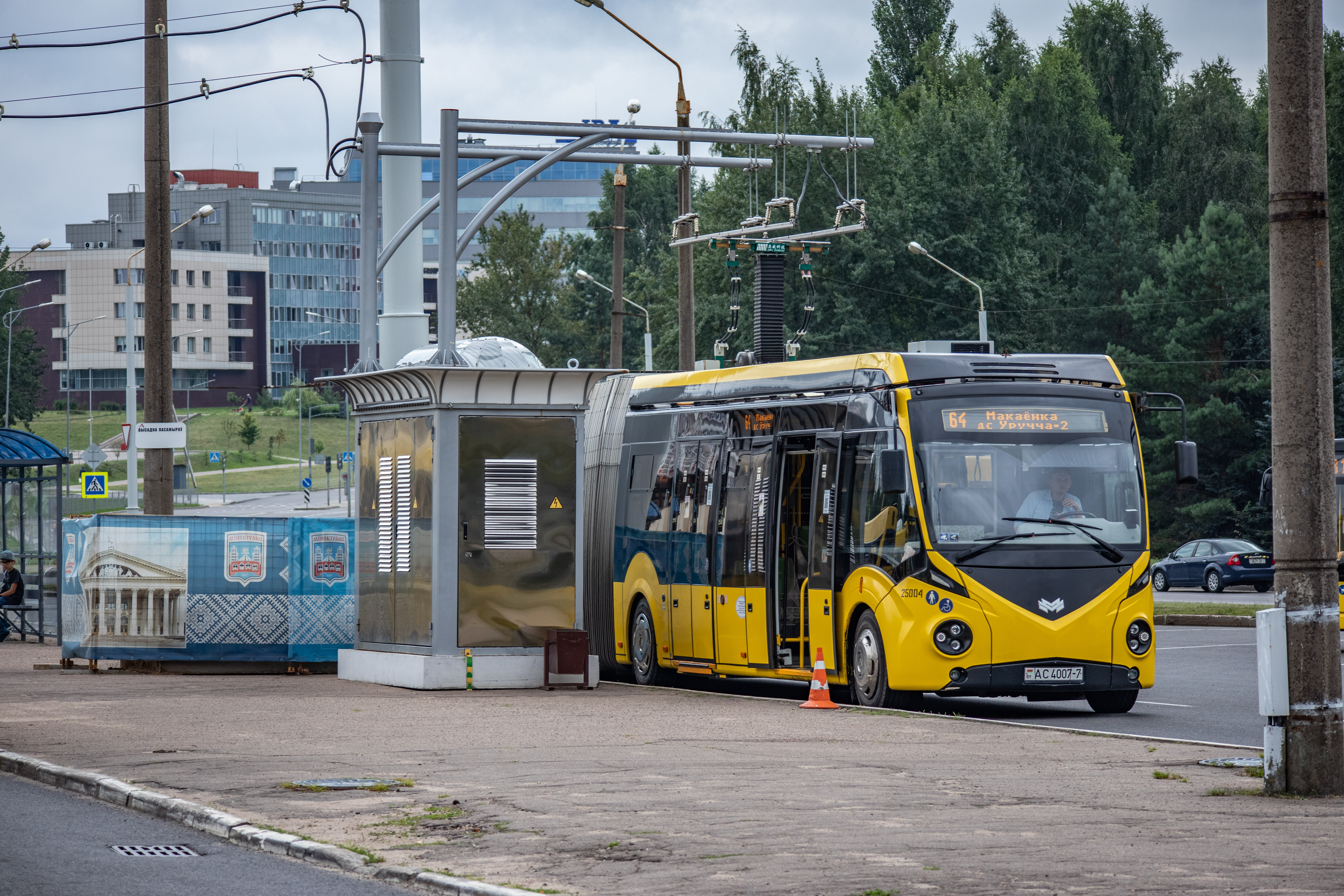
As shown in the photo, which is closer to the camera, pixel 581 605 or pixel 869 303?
pixel 581 605

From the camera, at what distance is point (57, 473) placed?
2738 centimetres

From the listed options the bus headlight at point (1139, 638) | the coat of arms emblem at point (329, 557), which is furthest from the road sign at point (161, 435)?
the bus headlight at point (1139, 638)

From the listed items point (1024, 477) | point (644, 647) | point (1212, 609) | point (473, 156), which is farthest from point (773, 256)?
point (1212, 609)

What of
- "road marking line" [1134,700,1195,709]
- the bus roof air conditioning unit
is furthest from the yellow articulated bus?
"road marking line" [1134,700,1195,709]

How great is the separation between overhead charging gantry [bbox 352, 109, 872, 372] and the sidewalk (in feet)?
18.6

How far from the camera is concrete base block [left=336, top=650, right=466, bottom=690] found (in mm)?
18859

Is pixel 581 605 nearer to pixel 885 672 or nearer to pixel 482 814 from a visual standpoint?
pixel 885 672

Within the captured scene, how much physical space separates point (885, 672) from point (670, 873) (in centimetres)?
885

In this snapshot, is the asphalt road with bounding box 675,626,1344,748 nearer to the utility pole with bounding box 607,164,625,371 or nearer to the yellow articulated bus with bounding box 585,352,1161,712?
the yellow articulated bus with bounding box 585,352,1161,712

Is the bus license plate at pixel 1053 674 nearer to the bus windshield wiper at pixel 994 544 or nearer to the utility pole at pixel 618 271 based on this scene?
the bus windshield wiper at pixel 994 544

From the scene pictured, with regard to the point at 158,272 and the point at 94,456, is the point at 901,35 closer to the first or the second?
the point at 94,456

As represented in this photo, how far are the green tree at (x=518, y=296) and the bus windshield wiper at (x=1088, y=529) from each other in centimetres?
8298

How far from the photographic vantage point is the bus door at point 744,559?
18.8 m

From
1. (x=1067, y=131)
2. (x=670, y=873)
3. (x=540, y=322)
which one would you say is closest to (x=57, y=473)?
(x=670, y=873)
